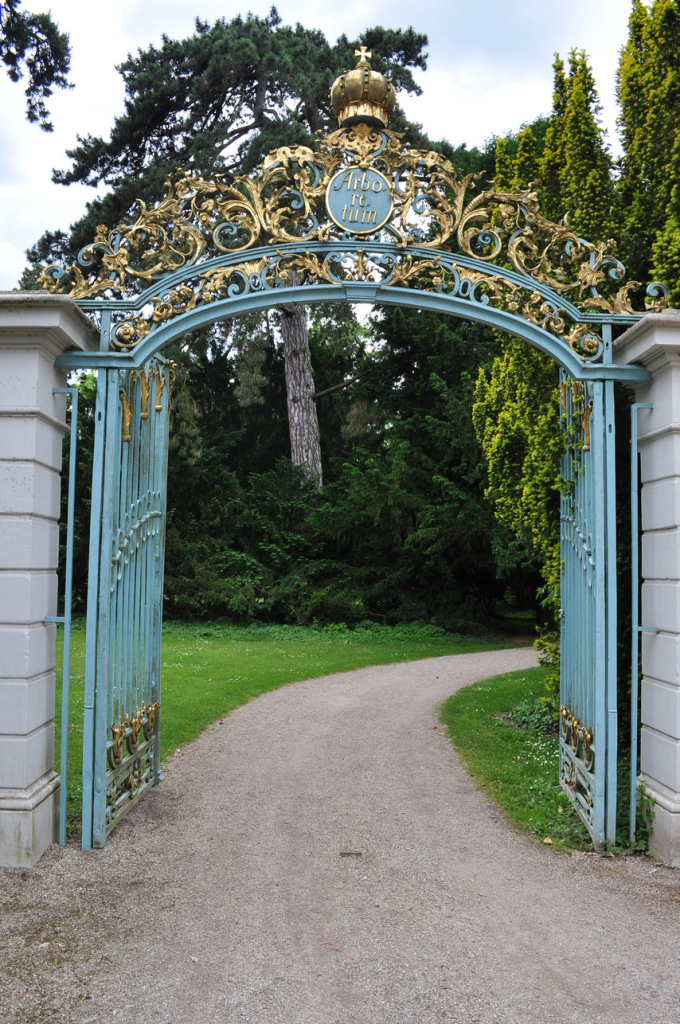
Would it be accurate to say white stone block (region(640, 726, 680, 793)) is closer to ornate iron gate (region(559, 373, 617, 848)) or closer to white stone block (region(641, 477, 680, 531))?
ornate iron gate (region(559, 373, 617, 848))

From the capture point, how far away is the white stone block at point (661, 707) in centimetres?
476

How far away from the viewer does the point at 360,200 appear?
525 cm

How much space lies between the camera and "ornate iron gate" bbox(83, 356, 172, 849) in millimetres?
5043

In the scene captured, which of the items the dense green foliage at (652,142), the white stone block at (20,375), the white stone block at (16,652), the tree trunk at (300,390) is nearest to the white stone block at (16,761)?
the white stone block at (16,652)

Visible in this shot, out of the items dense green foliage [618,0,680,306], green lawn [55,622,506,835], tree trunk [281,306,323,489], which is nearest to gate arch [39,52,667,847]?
dense green foliage [618,0,680,306]

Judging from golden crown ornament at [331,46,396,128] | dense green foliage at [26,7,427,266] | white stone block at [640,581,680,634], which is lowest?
white stone block at [640,581,680,634]

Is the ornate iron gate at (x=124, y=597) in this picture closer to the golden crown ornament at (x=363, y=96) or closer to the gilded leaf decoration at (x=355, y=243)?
the gilded leaf decoration at (x=355, y=243)

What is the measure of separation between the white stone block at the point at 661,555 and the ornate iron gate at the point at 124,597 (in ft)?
11.3

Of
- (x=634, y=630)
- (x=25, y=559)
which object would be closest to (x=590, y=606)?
(x=634, y=630)

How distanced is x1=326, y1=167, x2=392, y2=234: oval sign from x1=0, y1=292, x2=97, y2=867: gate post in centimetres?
178

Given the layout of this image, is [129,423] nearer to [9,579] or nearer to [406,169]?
[9,579]

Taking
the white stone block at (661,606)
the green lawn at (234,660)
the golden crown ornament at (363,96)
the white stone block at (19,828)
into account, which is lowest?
the green lawn at (234,660)

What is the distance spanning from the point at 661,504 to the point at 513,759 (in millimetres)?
3210

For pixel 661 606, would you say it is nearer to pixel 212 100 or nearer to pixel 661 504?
pixel 661 504
